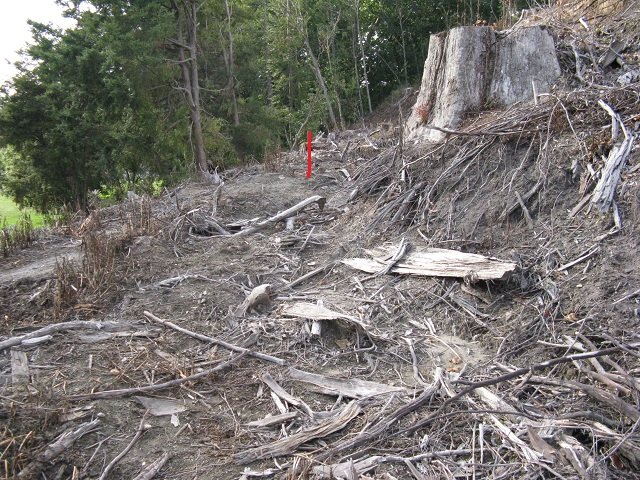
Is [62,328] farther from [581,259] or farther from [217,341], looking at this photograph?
[581,259]

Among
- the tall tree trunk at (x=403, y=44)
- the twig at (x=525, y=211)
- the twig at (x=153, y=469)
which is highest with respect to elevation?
the tall tree trunk at (x=403, y=44)

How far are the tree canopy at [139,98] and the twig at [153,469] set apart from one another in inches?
454

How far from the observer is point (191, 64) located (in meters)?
19.3

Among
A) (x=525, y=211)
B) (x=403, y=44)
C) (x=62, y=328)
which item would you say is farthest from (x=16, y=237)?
(x=403, y=44)

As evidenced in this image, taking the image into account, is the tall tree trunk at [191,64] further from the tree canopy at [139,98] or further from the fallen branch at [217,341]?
the fallen branch at [217,341]

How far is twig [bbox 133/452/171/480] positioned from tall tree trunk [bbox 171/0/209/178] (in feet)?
51.1

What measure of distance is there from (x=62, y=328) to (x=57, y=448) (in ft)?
4.75

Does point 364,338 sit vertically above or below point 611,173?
below

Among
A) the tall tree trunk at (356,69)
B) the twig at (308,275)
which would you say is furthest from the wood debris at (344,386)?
the tall tree trunk at (356,69)

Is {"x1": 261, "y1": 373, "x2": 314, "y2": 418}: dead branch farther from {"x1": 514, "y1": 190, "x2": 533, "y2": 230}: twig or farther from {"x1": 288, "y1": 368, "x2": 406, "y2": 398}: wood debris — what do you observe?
{"x1": 514, "y1": 190, "x2": 533, "y2": 230}: twig

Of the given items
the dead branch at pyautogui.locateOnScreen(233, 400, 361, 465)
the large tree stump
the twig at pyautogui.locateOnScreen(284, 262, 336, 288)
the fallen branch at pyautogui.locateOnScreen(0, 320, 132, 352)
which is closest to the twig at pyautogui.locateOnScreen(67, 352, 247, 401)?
the dead branch at pyautogui.locateOnScreen(233, 400, 361, 465)

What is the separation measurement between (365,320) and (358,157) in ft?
18.0

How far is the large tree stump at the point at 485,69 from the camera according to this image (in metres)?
6.79

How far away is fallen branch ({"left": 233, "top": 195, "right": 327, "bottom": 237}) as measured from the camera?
6934 mm
